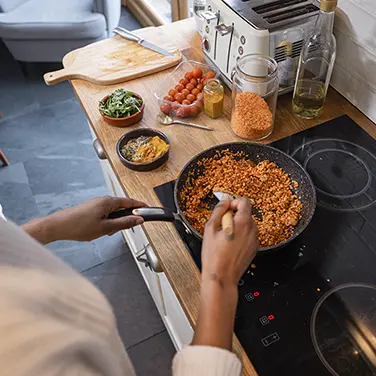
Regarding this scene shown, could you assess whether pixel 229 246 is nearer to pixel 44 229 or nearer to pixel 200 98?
pixel 44 229

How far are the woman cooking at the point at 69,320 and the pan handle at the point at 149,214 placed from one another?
0.63 feet

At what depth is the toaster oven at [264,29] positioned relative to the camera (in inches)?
40.8

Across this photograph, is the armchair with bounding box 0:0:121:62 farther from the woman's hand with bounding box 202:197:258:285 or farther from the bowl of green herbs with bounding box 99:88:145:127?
the woman's hand with bounding box 202:197:258:285

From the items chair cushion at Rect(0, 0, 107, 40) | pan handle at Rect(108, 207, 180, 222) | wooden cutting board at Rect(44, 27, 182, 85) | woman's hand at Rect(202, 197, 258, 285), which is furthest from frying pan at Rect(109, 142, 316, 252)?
chair cushion at Rect(0, 0, 107, 40)

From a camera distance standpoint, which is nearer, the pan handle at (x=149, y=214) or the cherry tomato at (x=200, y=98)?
the pan handle at (x=149, y=214)

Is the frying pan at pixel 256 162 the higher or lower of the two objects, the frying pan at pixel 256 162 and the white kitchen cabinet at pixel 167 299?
the higher

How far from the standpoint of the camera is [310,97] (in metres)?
1.14

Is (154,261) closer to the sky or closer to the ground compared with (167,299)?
closer to the sky

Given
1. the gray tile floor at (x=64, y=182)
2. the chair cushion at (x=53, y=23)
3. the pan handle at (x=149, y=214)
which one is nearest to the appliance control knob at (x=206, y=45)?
the pan handle at (x=149, y=214)

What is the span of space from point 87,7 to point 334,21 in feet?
5.50

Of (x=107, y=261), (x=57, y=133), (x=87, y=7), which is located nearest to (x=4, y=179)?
(x=57, y=133)

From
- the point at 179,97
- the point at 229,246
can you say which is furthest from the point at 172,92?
the point at 229,246

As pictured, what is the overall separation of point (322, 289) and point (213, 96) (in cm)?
57

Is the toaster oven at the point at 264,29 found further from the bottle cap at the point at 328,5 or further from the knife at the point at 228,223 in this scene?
the knife at the point at 228,223
